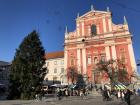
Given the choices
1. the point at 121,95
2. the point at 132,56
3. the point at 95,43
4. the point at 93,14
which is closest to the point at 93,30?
the point at 95,43

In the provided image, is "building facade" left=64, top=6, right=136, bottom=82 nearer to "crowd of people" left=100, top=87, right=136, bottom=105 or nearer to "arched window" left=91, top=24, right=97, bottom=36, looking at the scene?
"arched window" left=91, top=24, right=97, bottom=36

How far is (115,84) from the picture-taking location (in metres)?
41.7

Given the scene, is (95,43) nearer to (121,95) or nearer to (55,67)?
(55,67)

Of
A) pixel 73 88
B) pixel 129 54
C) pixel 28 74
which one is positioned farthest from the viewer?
pixel 129 54

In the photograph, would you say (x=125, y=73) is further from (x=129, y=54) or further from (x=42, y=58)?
(x=42, y=58)

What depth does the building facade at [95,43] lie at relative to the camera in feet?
172

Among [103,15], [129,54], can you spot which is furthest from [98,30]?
Result: [129,54]

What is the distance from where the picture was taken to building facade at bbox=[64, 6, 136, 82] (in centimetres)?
5228

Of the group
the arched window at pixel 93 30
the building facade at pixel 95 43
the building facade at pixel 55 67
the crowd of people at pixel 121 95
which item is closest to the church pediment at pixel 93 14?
the building facade at pixel 95 43

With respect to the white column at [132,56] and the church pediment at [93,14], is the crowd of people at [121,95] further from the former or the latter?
the church pediment at [93,14]

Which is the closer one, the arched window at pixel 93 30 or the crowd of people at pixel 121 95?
the crowd of people at pixel 121 95

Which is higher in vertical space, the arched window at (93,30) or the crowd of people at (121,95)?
the arched window at (93,30)

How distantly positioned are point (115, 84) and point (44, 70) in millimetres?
15839

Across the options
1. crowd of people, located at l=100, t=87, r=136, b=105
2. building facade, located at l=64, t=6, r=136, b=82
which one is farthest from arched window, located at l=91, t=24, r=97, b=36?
crowd of people, located at l=100, t=87, r=136, b=105
